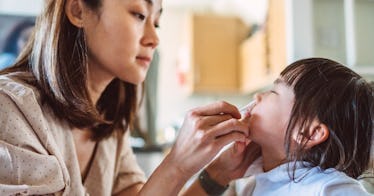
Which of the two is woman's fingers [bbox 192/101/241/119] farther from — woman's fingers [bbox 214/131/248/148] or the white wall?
the white wall

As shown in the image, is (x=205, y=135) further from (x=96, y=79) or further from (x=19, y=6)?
(x=19, y=6)

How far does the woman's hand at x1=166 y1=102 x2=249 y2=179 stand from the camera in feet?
2.66

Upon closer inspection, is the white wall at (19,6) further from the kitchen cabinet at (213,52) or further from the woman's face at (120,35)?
the woman's face at (120,35)

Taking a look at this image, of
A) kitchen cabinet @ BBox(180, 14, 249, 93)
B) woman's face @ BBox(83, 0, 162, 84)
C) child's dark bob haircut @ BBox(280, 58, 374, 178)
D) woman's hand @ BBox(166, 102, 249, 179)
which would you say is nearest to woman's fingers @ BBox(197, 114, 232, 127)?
woman's hand @ BBox(166, 102, 249, 179)

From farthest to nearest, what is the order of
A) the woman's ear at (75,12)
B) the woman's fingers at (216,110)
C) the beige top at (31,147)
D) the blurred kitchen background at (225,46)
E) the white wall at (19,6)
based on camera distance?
the white wall at (19,6) < the blurred kitchen background at (225,46) < the woman's ear at (75,12) < the woman's fingers at (216,110) < the beige top at (31,147)

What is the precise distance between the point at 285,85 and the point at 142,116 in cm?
117

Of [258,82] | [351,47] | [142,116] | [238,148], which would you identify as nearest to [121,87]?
[238,148]

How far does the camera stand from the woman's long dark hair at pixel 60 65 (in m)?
0.88

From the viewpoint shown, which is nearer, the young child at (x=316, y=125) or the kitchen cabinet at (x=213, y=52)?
the young child at (x=316, y=125)

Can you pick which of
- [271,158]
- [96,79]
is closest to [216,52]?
[96,79]

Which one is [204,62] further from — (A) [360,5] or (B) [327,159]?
(B) [327,159]

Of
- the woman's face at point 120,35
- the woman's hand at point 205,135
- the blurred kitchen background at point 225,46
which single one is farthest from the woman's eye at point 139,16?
the blurred kitchen background at point 225,46

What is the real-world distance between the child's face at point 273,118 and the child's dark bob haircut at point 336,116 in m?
0.02

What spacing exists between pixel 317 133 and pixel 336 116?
5 centimetres
